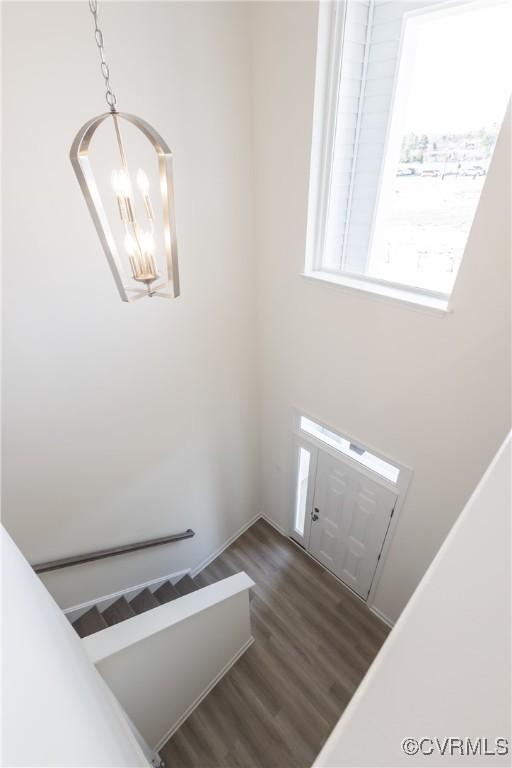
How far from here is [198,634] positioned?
2.91m

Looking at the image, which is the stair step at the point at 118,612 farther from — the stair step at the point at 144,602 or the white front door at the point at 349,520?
the white front door at the point at 349,520

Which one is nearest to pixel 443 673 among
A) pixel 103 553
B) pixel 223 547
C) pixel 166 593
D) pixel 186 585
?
pixel 103 553

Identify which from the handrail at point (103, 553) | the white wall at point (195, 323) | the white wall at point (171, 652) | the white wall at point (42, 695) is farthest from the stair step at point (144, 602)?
the white wall at point (42, 695)

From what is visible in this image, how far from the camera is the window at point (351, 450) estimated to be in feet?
10.9

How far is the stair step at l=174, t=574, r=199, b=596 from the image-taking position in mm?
4141

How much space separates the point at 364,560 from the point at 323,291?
9.54 feet

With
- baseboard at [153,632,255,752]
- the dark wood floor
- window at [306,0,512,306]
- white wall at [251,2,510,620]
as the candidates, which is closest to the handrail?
the dark wood floor

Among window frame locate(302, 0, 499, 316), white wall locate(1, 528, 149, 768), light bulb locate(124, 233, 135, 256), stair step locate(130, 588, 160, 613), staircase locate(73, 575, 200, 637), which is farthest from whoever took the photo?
stair step locate(130, 588, 160, 613)

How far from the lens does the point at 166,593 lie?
398 centimetres

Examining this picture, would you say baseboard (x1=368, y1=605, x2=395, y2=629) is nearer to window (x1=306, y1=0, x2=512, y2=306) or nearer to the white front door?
the white front door

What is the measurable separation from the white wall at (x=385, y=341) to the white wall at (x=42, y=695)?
2563 millimetres

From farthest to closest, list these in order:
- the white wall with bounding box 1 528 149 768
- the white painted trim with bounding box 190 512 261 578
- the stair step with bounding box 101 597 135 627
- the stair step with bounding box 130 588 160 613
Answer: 1. the white painted trim with bounding box 190 512 261 578
2. the stair step with bounding box 130 588 160 613
3. the stair step with bounding box 101 597 135 627
4. the white wall with bounding box 1 528 149 768

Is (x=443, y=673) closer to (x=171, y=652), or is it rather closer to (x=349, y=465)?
(x=171, y=652)

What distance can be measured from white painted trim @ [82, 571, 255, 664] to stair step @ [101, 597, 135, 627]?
3.55ft
